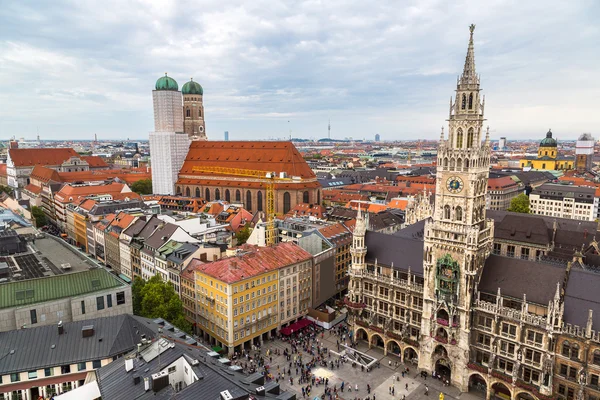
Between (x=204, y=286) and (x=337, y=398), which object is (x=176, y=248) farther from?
(x=337, y=398)

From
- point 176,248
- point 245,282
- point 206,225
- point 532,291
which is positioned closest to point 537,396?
point 532,291

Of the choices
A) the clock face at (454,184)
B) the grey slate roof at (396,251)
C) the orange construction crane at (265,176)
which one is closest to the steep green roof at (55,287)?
the grey slate roof at (396,251)

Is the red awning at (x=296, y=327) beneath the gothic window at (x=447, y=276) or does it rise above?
beneath

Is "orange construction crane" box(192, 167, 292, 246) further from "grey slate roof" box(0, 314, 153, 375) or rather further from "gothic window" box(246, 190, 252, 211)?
"grey slate roof" box(0, 314, 153, 375)

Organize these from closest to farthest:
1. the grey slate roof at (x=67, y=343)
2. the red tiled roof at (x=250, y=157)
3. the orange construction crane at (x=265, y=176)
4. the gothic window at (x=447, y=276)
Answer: the grey slate roof at (x=67, y=343) < the gothic window at (x=447, y=276) < the orange construction crane at (x=265, y=176) < the red tiled roof at (x=250, y=157)

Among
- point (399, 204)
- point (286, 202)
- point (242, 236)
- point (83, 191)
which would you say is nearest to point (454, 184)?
point (242, 236)

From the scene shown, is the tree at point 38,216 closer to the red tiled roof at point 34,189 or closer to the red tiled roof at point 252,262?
the red tiled roof at point 34,189
